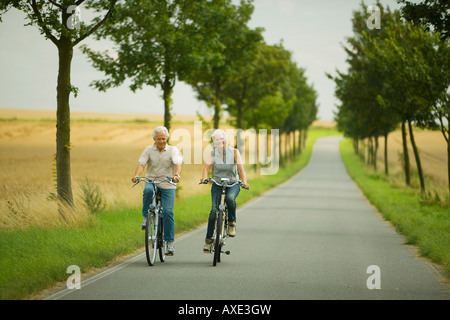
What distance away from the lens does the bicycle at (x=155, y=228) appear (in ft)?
31.8

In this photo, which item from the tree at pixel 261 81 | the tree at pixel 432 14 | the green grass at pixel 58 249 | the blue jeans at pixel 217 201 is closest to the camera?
the green grass at pixel 58 249

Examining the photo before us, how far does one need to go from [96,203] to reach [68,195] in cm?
209

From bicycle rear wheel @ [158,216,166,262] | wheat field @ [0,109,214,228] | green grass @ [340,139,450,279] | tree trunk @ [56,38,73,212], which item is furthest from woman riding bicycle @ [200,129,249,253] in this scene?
tree trunk @ [56,38,73,212]

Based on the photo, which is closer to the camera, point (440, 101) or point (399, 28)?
point (440, 101)

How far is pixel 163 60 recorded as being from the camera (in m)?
18.7

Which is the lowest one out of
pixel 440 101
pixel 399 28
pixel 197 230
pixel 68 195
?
pixel 197 230

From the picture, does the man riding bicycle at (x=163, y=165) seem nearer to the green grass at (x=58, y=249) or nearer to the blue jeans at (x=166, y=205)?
the blue jeans at (x=166, y=205)

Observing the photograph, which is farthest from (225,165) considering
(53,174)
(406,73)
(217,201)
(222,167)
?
(53,174)

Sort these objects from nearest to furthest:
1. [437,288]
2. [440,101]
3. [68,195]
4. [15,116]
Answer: [437,288] < [68,195] < [440,101] < [15,116]

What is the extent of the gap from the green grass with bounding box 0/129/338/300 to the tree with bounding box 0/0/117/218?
122 centimetres

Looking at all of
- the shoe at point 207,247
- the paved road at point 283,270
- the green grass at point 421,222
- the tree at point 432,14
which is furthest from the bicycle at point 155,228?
the tree at point 432,14
